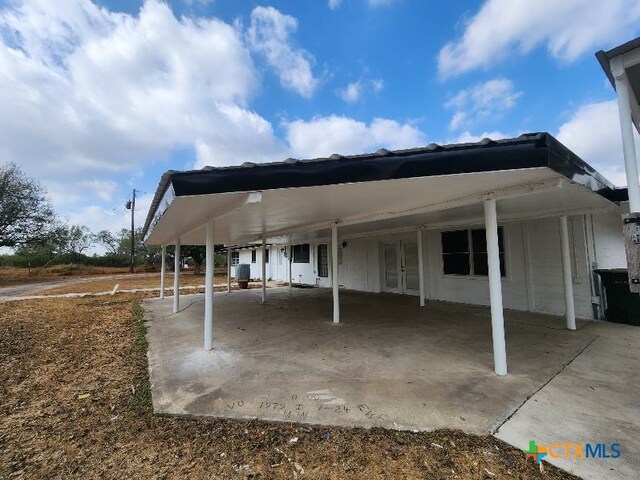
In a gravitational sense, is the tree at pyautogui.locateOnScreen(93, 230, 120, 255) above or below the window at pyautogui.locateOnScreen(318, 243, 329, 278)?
above

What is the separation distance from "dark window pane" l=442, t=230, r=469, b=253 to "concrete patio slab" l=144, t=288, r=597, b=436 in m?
2.04

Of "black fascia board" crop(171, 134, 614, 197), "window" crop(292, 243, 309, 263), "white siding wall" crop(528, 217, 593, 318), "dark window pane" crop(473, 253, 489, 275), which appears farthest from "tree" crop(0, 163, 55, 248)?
"white siding wall" crop(528, 217, 593, 318)

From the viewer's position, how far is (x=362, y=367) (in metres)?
3.73

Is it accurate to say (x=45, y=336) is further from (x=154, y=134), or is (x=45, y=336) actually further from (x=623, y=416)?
(x=154, y=134)

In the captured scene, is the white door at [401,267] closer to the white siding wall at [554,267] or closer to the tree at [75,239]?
the white siding wall at [554,267]

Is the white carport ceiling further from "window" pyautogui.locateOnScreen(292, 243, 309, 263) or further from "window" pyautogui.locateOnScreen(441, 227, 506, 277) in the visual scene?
"window" pyautogui.locateOnScreen(292, 243, 309, 263)

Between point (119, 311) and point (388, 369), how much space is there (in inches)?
325

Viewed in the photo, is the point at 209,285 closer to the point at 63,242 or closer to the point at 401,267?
the point at 401,267

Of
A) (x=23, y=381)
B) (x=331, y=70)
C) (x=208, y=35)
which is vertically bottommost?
(x=23, y=381)

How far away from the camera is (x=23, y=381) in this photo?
12.0ft

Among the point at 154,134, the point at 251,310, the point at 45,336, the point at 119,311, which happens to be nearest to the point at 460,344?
the point at 251,310

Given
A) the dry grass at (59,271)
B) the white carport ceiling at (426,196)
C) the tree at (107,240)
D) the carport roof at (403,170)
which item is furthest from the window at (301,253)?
the tree at (107,240)

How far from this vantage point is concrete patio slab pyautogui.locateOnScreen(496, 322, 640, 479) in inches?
76.5

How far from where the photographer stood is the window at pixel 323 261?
13.8m
